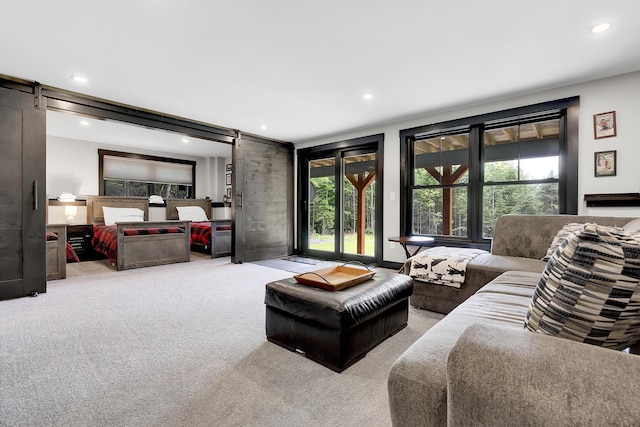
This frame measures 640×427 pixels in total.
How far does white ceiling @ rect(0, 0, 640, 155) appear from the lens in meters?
2.10

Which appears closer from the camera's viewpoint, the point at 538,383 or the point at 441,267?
the point at 538,383

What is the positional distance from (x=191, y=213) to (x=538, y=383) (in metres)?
7.80

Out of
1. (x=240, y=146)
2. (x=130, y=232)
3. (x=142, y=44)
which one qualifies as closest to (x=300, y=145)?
(x=240, y=146)

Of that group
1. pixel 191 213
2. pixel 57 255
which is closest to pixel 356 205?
pixel 191 213

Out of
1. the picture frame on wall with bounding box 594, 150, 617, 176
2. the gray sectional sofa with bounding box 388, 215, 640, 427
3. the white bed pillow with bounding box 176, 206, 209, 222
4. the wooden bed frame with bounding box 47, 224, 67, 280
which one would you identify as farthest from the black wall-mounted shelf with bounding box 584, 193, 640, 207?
the white bed pillow with bounding box 176, 206, 209, 222

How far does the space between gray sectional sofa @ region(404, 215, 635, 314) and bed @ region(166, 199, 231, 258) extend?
4.18 m

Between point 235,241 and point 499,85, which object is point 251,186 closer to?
point 235,241

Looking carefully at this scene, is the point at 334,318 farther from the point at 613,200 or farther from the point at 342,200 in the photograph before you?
the point at 342,200

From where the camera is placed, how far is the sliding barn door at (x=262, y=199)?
5445mm

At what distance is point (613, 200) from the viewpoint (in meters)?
3.07

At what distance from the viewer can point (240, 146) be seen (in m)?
5.45

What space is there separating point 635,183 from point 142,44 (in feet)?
15.9

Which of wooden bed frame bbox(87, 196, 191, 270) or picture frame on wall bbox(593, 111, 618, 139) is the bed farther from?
picture frame on wall bbox(593, 111, 618, 139)

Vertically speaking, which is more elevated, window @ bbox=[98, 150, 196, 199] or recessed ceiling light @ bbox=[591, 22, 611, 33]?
recessed ceiling light @ bbox=[591, 22, 611, 33]
